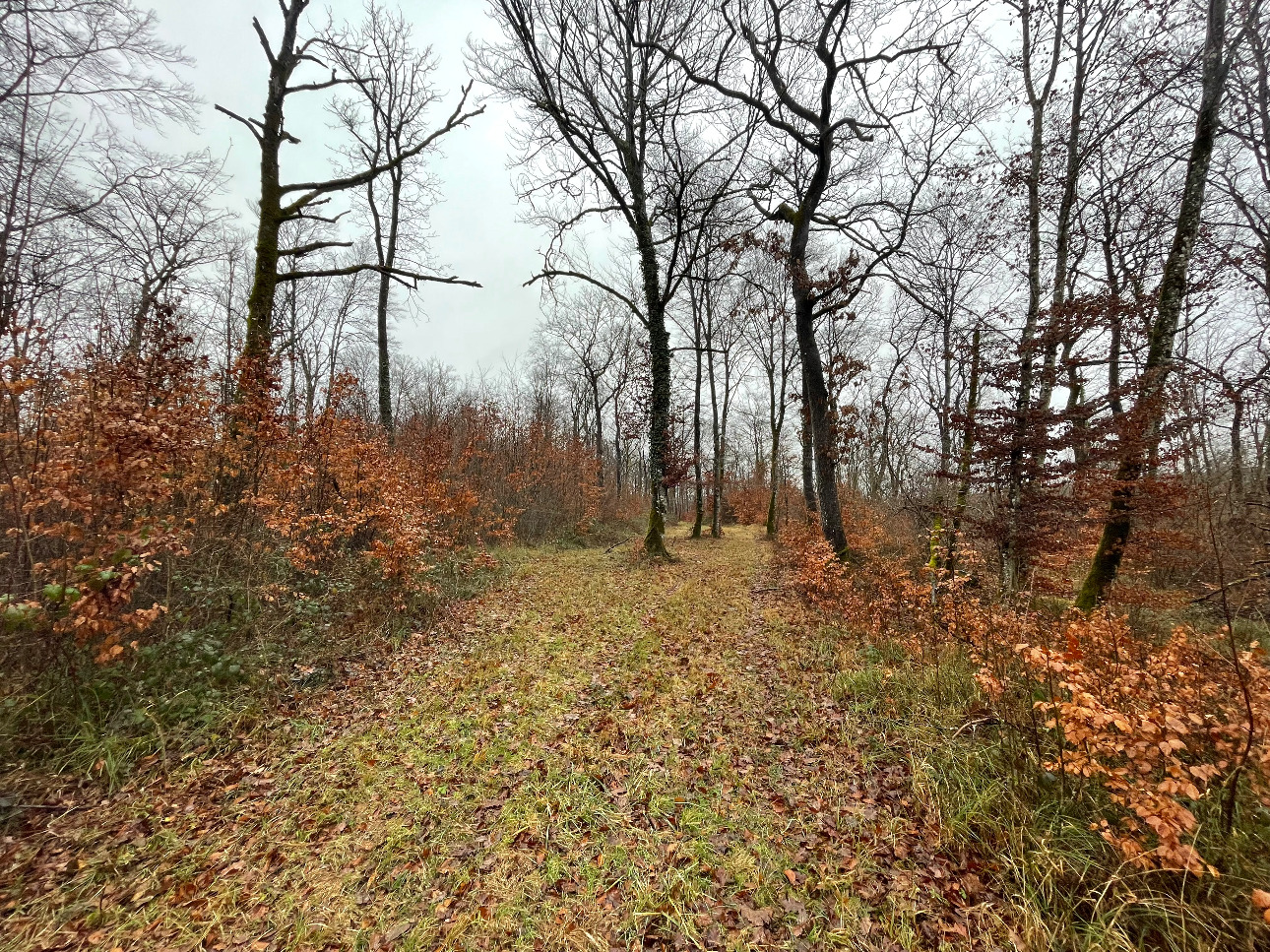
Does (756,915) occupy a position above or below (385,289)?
below

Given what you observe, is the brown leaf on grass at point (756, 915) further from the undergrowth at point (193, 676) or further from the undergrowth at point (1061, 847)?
the undergrowth at point (193, 676)

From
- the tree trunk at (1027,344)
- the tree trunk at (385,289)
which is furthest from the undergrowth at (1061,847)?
the tree trunk at (385,289)

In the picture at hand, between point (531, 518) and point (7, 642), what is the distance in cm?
1157

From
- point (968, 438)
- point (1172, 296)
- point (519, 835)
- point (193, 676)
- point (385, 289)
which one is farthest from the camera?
point (385, 289)

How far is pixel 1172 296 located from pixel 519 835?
32.7 ft

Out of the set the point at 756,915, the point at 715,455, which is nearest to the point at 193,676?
the point at 756,915

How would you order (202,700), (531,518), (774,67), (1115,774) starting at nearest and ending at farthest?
(1115,774) → (202,700) → (774,67) → (531,518)

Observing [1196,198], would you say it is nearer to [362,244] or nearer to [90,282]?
[90,282]

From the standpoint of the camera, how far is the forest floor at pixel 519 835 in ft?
7.77

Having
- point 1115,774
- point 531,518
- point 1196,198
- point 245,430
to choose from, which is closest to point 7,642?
point 245,430

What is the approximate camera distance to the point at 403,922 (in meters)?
2.44

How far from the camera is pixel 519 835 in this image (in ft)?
9.84

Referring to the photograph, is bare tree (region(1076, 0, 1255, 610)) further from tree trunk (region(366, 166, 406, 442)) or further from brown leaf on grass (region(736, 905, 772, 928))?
tree trunk (region(366, 166, 406, 442))

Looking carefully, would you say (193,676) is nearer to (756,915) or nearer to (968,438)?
(756,915)
